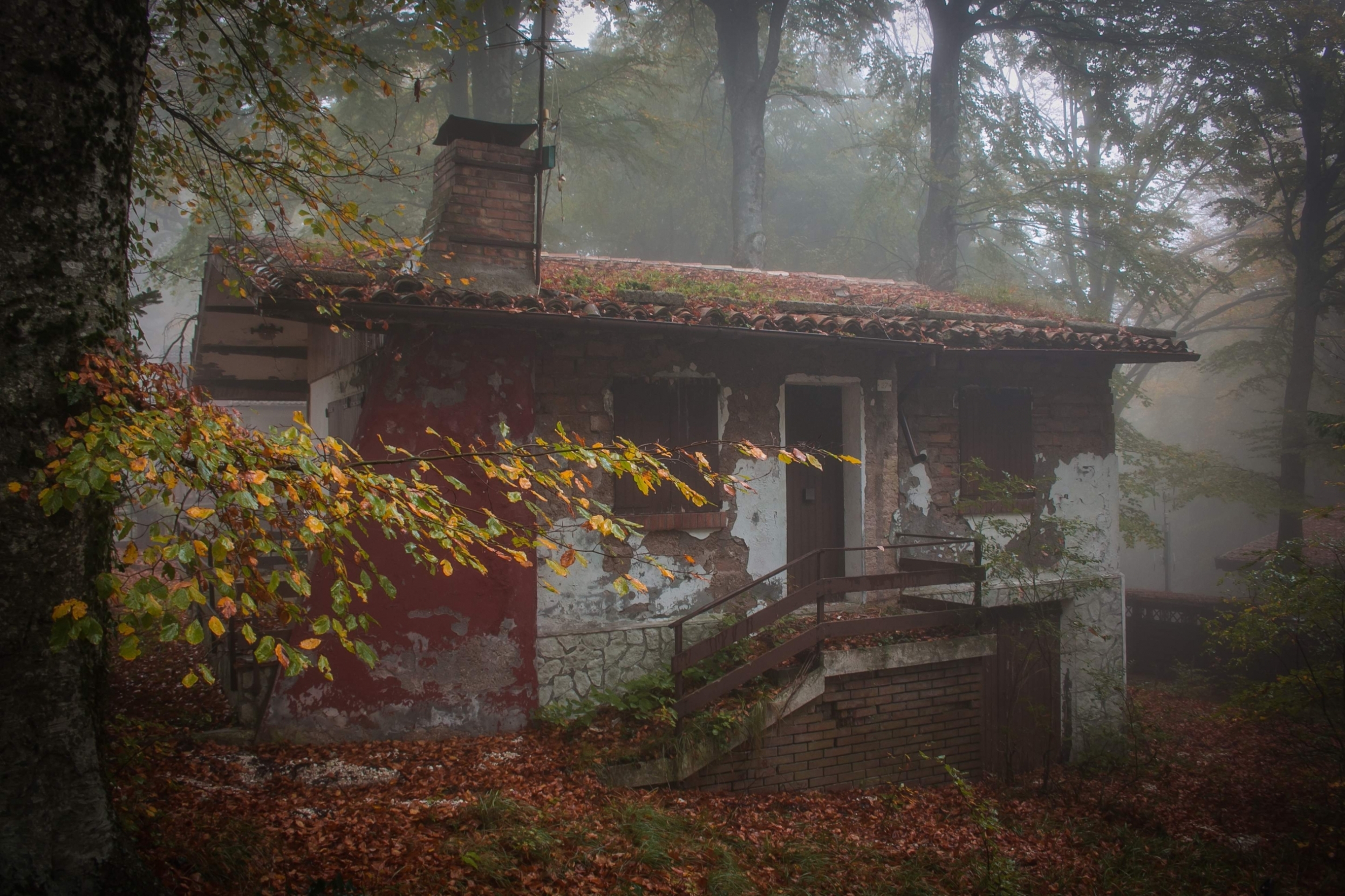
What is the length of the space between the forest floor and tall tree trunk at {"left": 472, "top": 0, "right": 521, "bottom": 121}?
1283 centimetres

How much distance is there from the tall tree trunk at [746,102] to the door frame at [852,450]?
9515mm

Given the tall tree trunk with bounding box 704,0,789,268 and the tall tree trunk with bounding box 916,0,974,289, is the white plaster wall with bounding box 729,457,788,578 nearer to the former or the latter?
the tall tree trunk with bounding box 704,0,789,268

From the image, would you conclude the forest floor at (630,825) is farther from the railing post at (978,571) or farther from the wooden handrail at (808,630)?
the railing post at (978,571)

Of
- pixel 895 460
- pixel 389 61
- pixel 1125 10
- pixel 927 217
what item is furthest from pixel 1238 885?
pixel 389 61

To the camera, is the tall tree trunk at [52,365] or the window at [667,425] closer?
the tall tree trunk at [52,365]

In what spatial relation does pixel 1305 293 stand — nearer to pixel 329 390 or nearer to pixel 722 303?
pixel 722 303

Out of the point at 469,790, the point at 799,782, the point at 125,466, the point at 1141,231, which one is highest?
the point at 1141,231

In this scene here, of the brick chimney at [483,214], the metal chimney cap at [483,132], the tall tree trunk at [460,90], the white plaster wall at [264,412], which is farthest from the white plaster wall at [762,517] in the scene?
the tall tree trunk at [460,90]

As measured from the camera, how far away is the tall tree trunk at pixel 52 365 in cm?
266

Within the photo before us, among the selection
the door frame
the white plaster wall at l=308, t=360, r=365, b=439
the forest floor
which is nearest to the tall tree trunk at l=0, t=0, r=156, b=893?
the forest floor

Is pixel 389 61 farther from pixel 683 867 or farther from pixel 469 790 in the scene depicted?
pixel 683 867

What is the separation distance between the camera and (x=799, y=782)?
7016 mm

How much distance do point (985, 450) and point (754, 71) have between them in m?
12.1

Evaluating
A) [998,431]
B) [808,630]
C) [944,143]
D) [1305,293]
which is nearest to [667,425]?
[808,630]
